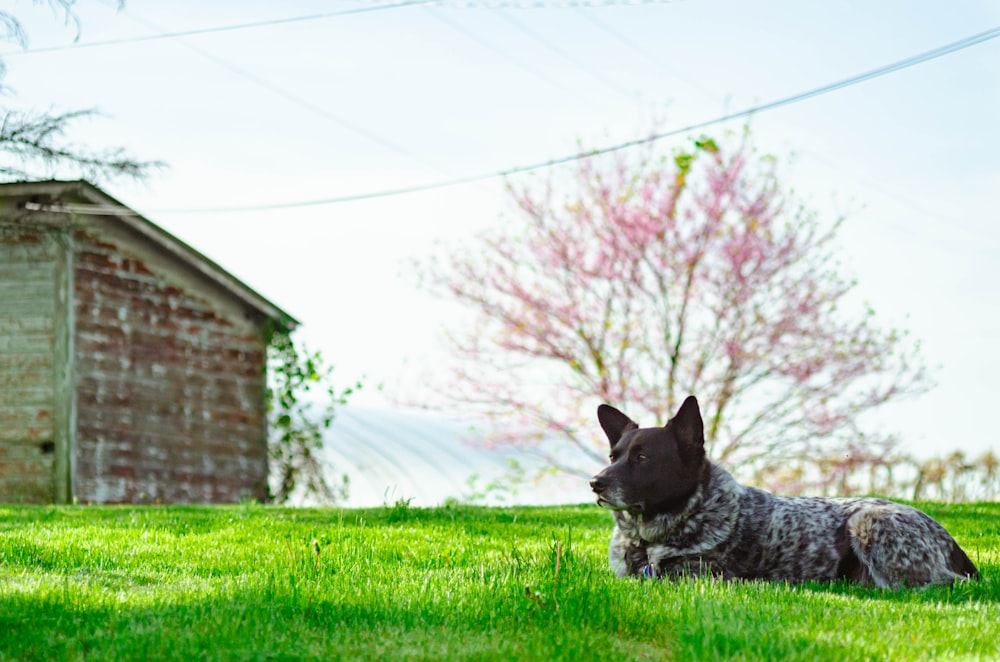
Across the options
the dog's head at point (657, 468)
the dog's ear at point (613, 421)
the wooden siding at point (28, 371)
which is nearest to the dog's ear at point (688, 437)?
the dog's head at point (657, 468)

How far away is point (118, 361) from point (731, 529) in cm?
1284

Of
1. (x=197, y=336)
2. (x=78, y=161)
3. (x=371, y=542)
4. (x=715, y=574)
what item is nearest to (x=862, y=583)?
(x=715, y=574)

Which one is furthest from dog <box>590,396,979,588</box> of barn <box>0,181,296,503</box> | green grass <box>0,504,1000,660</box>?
barn <box>0,181,296,503</box>

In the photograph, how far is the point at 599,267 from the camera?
1883cm

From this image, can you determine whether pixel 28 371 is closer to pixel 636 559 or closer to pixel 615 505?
pixel 636 559

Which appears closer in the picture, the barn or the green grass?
the green grass

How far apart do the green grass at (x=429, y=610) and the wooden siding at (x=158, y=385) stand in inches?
379

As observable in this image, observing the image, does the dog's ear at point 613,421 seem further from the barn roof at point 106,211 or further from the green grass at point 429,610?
the barn roof at point 106,211

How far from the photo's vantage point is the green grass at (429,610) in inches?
159

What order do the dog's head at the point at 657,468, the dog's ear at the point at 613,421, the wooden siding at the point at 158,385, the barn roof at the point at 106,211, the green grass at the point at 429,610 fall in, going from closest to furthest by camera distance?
the green grass at the point at 429,610, the dog's head at the point at 657,468, the dog's ear at the point at 613,421, the barn roof at the point at 106,211, the wooden siding at the point at 158,385

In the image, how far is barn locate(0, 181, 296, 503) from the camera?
15.7 metres

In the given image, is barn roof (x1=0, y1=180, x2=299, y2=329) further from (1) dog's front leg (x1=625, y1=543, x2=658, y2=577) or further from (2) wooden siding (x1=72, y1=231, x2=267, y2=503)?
(1) dog's front leg (x1=625, y1=543, x2=658, y2=577)

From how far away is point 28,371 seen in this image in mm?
15703

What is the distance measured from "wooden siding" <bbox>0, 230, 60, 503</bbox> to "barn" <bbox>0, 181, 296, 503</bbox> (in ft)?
0.05
